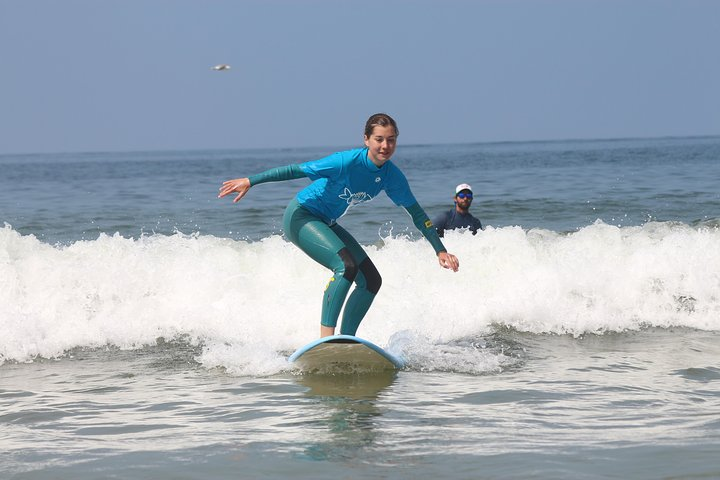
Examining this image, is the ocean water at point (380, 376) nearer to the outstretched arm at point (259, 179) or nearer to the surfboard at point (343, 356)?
the surfboard at point (343, 356)

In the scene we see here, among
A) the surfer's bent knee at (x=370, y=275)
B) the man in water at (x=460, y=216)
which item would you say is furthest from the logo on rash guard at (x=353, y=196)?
the man in water at (x=460, y=216)

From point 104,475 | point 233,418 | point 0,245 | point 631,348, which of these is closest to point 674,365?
point 631,348

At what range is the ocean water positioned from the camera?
5414mm

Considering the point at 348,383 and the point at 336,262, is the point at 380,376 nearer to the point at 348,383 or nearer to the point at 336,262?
the point at 348,383

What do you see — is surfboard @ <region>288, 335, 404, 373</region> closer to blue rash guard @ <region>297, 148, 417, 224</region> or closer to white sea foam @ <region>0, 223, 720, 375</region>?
white sea foam @ <region>0, 223, 720, 375</region>

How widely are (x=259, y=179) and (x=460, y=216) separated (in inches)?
248

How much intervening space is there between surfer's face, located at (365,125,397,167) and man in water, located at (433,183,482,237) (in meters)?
5.53

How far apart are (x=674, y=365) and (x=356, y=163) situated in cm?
356

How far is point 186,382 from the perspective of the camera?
787cm

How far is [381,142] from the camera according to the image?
7.04 m

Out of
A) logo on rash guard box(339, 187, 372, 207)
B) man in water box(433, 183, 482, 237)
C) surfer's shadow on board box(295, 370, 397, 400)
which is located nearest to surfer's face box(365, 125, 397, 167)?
logo on rash guard box(339, 187, 372, 207)

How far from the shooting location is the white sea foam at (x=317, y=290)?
10.4 m

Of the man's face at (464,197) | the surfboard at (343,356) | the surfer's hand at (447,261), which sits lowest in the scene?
the surfboard at (343,356)

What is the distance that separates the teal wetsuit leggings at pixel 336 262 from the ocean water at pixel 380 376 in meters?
0.61
